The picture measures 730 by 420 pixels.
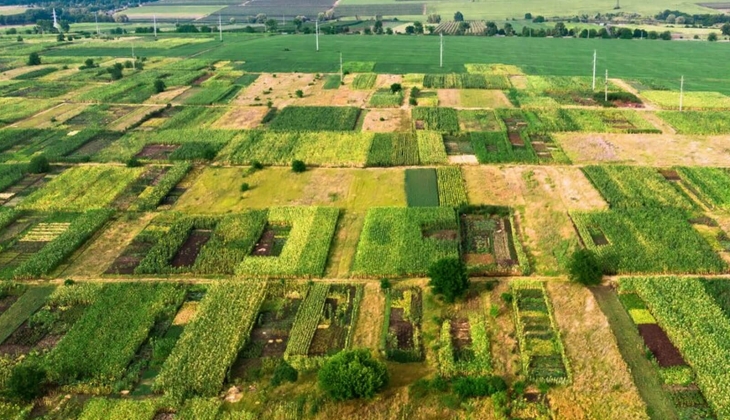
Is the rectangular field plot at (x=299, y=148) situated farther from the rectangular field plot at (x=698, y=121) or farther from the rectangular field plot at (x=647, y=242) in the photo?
the rectangular field plot at (x=698, y=121)

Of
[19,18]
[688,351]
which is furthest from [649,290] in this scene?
[19,18]

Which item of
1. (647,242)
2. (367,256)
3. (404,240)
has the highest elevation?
(404,240)

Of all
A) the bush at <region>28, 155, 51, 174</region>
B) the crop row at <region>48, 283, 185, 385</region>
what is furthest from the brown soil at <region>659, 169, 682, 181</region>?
the bush at <region>28, 155, 51, 174</region>

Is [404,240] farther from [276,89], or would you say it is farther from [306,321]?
[276,89]

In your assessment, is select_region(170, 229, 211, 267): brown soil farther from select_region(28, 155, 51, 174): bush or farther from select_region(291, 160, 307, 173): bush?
select_region(28, 155, 51, 174): bush

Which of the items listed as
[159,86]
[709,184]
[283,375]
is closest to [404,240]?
[283,375]
